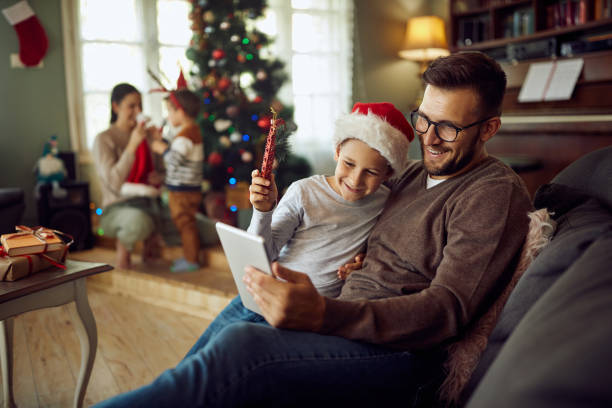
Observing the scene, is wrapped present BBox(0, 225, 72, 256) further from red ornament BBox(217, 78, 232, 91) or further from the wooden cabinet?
the wooden cabinet

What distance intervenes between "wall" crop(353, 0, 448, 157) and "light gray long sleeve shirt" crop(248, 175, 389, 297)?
13.4ft

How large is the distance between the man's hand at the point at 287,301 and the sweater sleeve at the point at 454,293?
0.09 ft

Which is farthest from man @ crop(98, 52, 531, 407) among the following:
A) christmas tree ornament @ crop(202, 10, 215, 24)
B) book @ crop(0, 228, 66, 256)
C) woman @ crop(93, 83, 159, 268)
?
christmas tree ornament @ crop(202, 10, 215, 24)

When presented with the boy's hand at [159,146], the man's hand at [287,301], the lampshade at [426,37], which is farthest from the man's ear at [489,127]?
the lampshade at [426,37]

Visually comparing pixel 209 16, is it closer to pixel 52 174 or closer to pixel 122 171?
pixel 122 171

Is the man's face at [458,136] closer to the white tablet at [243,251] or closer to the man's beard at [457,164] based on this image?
the man's beard at [457,164]

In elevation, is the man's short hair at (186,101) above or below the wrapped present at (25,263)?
above

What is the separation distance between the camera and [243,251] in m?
1.00

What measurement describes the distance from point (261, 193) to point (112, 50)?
363 cm

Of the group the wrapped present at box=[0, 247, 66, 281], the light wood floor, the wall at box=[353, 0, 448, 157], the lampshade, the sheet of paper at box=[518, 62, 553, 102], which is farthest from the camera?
the wall at box=[353, 0, 448, 157]

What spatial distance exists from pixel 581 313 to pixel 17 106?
4.33 m

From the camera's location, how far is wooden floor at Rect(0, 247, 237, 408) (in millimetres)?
2045

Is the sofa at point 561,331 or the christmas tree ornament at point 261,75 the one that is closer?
the sofa at point 561,331

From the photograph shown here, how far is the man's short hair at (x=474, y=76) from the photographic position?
3.66ft
